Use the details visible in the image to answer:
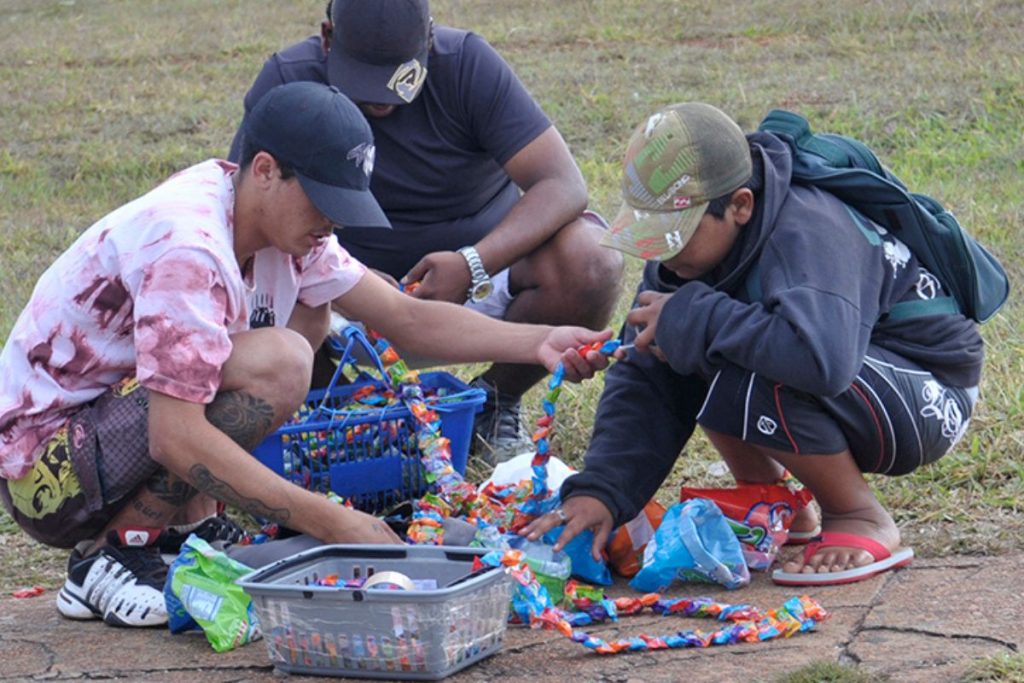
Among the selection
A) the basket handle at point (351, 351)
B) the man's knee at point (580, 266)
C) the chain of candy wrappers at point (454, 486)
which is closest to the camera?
the chain of candy wrappers at point (454, 486)

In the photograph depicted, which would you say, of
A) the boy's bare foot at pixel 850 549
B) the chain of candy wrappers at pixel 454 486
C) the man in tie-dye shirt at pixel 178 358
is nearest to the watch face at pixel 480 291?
the chain of candy wrappers at pixel 454 486

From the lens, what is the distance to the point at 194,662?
3.14m

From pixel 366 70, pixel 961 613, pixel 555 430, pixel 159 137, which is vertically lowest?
pixel 159 137

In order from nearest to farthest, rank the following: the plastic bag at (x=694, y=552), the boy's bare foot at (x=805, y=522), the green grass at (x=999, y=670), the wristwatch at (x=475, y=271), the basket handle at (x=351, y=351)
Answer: the green grass at (x=999, y=670) < the plastic bag at (x=694, y=552) < the boy's bare foot at (x=805, y=522) < the basket handle at (x=351, y=351) < the wristwatch at (x=475, y=271)

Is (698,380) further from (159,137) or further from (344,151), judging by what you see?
(159,137)

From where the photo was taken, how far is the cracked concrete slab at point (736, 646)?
2.92 metres

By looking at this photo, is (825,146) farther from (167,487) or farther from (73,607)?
(73,607)

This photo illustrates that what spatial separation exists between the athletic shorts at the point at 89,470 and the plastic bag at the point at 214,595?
27cm

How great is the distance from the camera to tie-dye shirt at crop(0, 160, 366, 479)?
10.3ft

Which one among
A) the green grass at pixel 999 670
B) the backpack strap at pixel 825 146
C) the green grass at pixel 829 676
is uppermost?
the backpack strap at pixel 825 146

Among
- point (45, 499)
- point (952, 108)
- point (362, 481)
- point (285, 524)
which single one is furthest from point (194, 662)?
point (952, 108)

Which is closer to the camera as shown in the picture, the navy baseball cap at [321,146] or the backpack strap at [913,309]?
the navy baseball cap at [321,146]

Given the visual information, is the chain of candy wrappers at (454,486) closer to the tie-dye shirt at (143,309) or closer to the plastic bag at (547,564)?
the plastic bag at (547,564)

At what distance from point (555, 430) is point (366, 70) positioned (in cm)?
125
